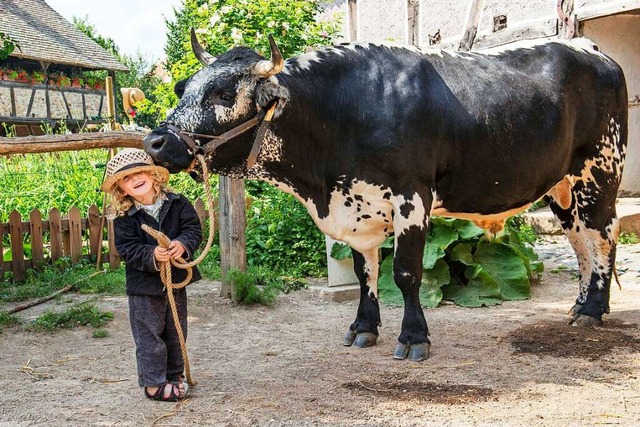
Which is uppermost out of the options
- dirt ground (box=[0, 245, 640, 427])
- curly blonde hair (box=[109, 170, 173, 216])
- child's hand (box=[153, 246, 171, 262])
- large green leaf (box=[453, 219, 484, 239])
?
curly blonde hair (box=[109, 170, 173, 216])

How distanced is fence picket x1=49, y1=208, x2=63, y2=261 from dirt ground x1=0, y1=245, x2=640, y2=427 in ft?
7.04

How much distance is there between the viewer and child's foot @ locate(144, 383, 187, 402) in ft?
12.4

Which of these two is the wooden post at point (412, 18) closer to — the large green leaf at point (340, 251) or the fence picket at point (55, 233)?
the large green leaf at point (340, 251)

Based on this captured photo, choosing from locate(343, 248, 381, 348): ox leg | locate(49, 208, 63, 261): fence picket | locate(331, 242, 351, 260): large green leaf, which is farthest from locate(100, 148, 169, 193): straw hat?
locate(49, 208, 63, 261): fence picket

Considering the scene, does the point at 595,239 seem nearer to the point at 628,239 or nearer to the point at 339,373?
the point at 339,373

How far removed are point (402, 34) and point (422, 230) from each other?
878 centimetres

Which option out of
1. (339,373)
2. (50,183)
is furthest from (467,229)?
(50,183)

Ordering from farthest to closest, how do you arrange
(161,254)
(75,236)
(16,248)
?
(75,236)
(16,248)
(161,254)

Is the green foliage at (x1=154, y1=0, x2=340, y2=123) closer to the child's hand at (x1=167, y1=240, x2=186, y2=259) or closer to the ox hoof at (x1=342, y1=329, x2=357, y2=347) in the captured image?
the ox hoof at (x1=342, y1=329, x2=357, y2=347)

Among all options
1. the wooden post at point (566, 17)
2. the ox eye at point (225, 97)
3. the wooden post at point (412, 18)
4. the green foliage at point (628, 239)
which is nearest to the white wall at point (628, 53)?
the wooden post at point (566, 17)

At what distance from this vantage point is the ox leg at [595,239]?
17.9 ft

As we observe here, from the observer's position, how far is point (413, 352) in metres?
4.61

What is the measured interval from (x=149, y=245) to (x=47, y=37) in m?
24.9

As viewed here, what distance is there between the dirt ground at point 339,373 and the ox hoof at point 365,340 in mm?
84
